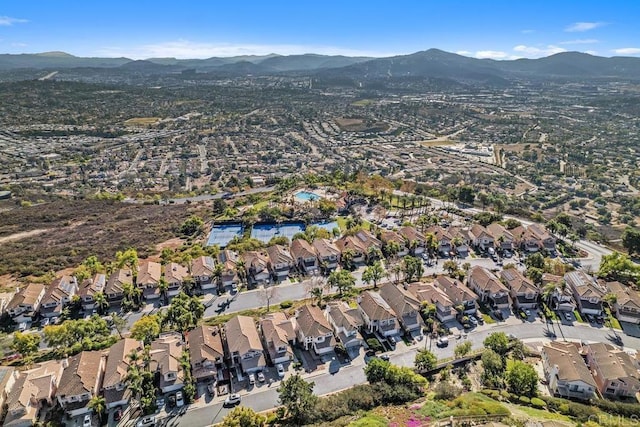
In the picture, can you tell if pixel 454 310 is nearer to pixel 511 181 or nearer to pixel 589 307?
pixel 589 307

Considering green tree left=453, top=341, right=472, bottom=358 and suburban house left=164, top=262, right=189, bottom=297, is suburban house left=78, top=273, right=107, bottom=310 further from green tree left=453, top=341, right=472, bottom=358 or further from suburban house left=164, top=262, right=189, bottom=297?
green tree left=453, top=341, right=472, bottom=358

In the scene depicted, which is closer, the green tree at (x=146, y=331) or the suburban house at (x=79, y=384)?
the suburban house at (x=79, y=384)

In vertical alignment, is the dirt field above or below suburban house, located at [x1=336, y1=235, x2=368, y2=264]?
below

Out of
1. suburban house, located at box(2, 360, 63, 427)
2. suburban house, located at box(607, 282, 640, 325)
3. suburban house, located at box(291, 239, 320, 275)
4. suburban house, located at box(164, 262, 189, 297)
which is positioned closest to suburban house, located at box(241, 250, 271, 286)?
suburban house, located at box(291, 239, 320, 275)

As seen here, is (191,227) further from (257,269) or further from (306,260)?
(306,260)

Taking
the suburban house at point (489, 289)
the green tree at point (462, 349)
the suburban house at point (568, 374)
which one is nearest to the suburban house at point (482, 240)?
the suburban house at point (489, 289)

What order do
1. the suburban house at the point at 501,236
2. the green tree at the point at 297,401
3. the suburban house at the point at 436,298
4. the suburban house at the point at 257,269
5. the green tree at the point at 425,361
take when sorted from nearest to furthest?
the green tree at the point at 297,401 → the green tree at the point at 425,361 → the suburban house at the point at 436,298 → the suburban house at the point at 257,269 → the suburban house at the point at 501,236

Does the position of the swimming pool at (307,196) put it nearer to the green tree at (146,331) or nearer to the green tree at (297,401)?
the green tree at (146,331)
